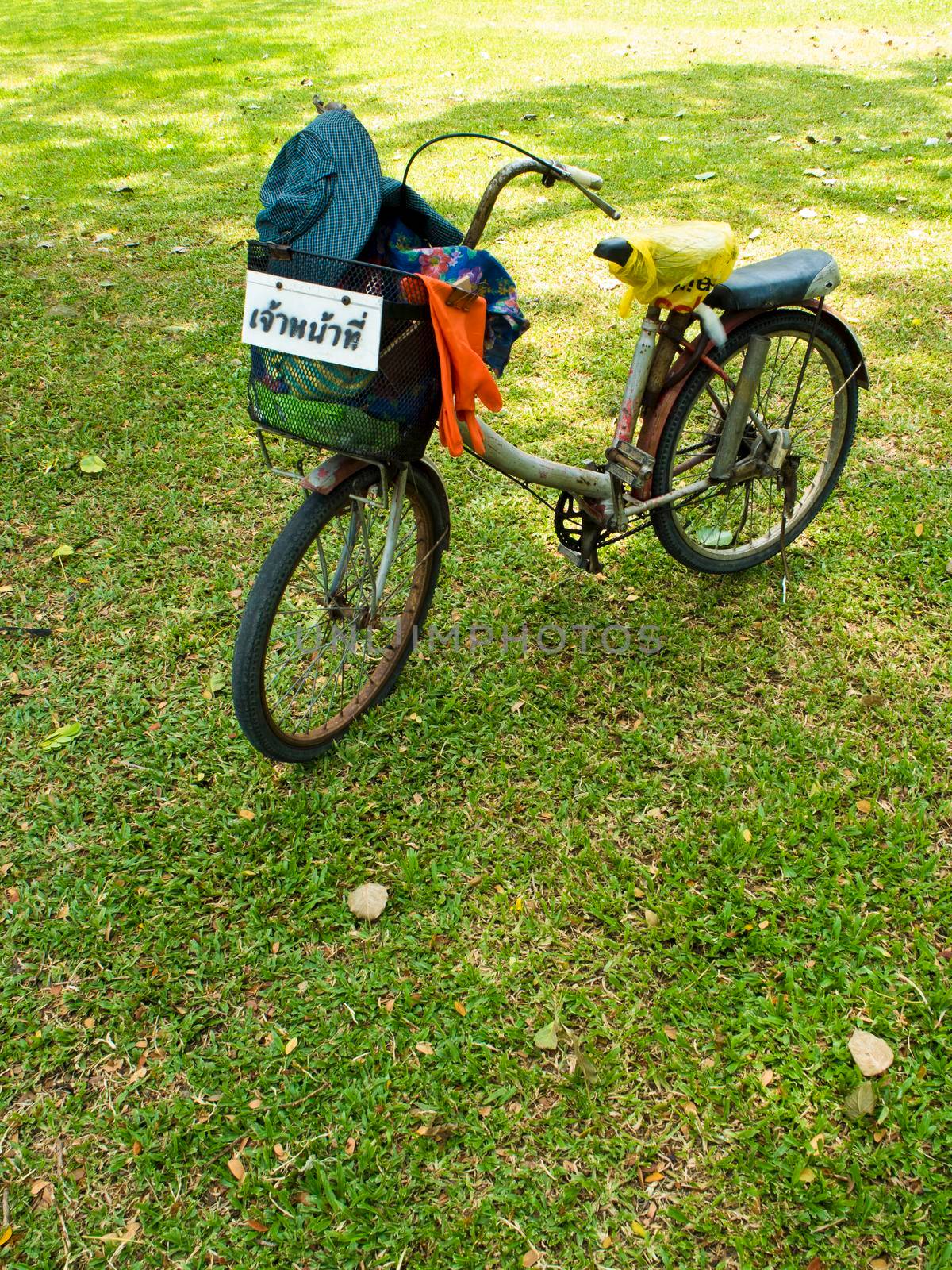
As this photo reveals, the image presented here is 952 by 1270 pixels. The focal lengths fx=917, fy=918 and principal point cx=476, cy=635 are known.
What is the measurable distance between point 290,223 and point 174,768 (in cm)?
155

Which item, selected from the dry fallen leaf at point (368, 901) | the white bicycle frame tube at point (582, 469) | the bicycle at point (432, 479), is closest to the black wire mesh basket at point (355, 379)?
the bicycle at point (432, 479)

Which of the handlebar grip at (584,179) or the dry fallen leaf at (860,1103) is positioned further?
the handlebar grip at (584,179)

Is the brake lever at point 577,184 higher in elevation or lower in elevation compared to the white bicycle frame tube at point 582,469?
higher

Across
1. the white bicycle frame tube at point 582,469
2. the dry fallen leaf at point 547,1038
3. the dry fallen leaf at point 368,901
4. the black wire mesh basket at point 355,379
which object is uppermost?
the black wire mesh basket at point 355,379

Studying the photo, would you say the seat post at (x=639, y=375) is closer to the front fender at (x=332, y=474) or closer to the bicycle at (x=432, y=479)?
the bicycle at (x=432, y=479)

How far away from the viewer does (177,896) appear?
7.75 ft

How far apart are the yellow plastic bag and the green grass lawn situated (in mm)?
1099

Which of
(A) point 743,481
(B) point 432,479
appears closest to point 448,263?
(B) point 432,479

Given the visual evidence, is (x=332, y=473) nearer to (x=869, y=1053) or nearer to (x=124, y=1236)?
(x=124, y=1236)

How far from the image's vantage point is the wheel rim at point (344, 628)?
2.51 metres

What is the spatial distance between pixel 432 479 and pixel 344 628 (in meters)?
0.50

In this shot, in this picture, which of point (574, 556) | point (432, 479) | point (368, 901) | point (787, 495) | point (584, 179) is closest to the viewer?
point (584, 179)

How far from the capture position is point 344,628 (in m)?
2.65

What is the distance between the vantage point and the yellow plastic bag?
235 centimetres
